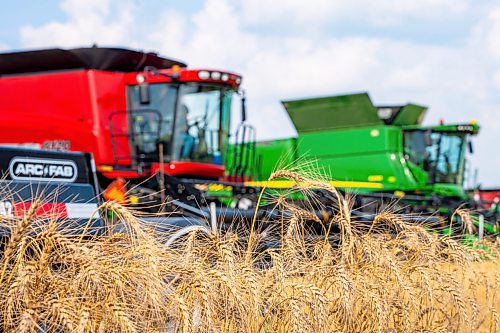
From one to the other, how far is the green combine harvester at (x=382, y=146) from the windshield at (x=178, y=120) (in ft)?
12.6

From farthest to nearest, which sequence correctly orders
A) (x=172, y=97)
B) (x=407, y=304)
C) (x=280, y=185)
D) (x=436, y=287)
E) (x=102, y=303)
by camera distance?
(x=172, y=97)
(x=280, y=185)
(x=436, y=287)
(x=407, y=304)
(x=102, y=303)

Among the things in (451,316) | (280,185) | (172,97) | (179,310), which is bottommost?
(451,316)

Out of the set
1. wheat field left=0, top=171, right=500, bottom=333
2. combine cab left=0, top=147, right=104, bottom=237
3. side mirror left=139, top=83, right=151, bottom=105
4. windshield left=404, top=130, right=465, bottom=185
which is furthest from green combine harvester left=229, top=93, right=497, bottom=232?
A: wheat field left=0, top=171, right=500, bottom=333

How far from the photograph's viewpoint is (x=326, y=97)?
16094mm

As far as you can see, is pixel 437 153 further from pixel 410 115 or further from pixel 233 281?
pixel 233 281

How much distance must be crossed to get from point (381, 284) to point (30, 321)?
2.00 metres

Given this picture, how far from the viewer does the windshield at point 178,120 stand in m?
10.6

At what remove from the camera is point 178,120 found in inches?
420

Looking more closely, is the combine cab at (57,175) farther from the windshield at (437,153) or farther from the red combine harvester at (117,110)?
the windshield at (437,153)

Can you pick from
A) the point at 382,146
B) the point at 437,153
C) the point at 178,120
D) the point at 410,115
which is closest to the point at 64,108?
the point at 178,120

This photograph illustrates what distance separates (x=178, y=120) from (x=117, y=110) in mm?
921

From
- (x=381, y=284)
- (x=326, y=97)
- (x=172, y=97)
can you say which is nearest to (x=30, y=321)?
(x=381, y=284)

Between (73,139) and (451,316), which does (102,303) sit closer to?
(451,316)

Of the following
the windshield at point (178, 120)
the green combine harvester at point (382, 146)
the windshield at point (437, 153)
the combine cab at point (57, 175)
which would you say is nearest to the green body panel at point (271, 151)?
the green combine harvester at point (382, 146)
